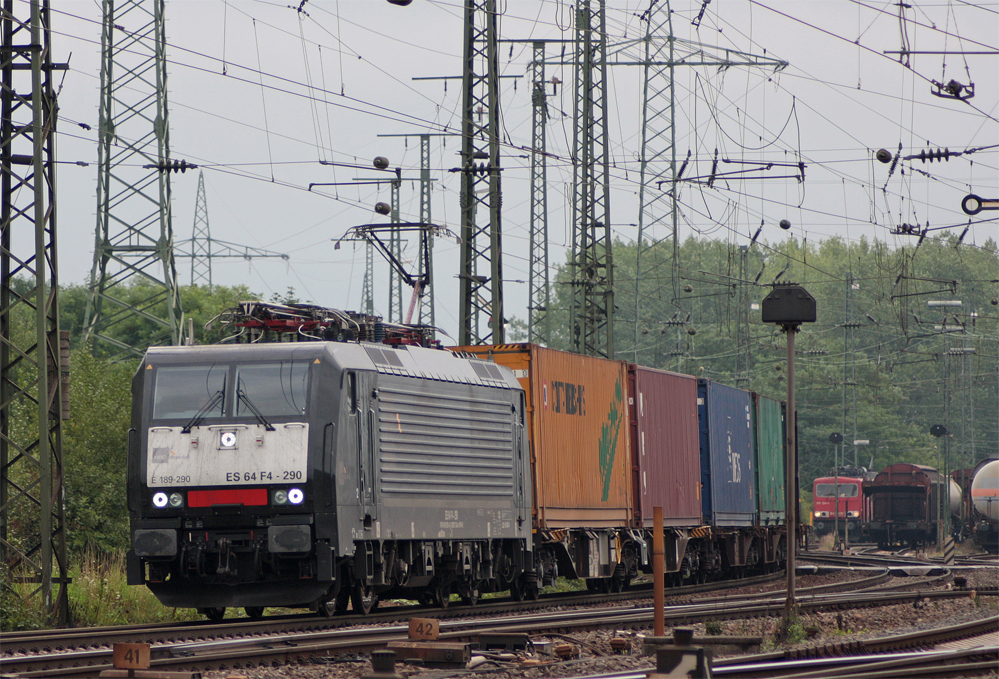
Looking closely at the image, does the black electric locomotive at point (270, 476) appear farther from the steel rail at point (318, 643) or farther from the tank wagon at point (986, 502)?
the tank wagon at point (986, 502)

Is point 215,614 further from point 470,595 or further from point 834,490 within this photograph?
point 834,490

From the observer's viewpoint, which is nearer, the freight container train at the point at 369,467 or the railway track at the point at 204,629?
the railway track at the point at 204,629

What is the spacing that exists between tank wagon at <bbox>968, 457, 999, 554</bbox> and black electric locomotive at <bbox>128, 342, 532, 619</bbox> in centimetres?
3769

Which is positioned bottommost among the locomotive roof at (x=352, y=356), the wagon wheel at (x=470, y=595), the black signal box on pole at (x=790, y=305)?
the wagon wheel at (x=470, y=595)

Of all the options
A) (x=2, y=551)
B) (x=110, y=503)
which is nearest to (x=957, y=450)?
(x=110, y=503)

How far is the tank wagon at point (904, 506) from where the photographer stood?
54469mm

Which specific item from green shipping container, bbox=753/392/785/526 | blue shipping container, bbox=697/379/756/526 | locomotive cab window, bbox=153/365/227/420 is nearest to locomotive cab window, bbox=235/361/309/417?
locomotive cab window, bbox=153/365/227/420

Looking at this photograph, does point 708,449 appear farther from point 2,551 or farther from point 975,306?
point 975,306

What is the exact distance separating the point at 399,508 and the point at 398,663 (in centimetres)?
552

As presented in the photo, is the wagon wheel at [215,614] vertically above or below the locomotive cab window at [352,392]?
below

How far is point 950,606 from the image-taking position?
2006 centimetres

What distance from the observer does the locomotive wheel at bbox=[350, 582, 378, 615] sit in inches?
695

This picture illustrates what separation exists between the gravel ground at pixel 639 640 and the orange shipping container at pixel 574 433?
7.43ft

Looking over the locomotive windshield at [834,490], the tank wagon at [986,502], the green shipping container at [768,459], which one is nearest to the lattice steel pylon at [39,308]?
the green shipping container at [768,459]
